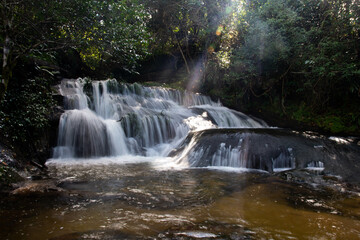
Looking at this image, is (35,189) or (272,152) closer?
(35,189)

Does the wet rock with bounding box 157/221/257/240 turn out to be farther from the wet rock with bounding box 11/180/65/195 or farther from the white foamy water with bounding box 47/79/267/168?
the white foamy water with bounding box 47/79/267/168

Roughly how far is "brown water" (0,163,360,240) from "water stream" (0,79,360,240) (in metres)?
0.01

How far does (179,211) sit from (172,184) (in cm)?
157

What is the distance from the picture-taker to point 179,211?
3.28 m

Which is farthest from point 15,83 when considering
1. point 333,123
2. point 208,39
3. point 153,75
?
point 153,75

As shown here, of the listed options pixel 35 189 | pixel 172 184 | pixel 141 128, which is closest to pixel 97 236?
pixel 35 189

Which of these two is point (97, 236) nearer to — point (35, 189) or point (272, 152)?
point (35, 189)

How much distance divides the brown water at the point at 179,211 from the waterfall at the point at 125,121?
9.48 feet

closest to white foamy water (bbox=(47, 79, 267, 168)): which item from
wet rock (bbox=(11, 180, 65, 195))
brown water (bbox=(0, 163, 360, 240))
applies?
brown water (bbox=(0, 163, 360, 240))

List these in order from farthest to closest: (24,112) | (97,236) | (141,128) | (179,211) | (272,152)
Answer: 1. (141,128)
2. (272,152)
3. (24,112)
4. (179,211)
5. (97,236)

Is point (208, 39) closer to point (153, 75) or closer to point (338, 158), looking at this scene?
point (153, 75)

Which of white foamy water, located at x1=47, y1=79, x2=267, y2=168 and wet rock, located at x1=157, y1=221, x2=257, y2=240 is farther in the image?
white foamy water, located at x1=47, y1=79, x2=267, y2=168

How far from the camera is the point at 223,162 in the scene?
23.0 feet

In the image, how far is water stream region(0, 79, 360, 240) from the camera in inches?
107
